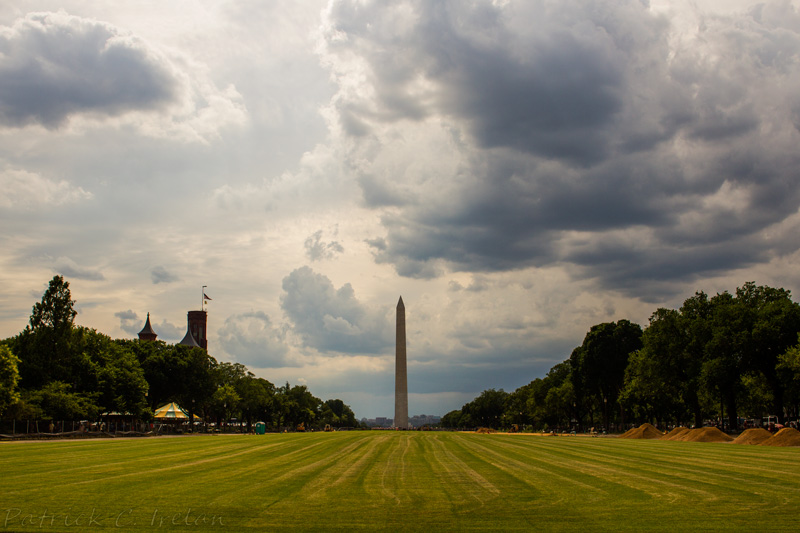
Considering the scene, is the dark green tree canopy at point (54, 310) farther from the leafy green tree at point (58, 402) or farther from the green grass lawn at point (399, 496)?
the green grass lawn at point (399, 496)

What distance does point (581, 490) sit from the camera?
1792cm

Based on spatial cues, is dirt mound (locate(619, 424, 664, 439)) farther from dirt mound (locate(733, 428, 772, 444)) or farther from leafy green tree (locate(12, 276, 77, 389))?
leafy green tree (locate(12, 276, 77, 389))

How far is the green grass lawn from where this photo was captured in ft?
43.5

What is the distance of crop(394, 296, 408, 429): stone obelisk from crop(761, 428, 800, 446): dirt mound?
71.4 meters

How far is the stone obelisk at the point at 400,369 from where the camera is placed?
111 metres

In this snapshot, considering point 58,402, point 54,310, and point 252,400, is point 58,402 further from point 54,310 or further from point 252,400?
point 252,400

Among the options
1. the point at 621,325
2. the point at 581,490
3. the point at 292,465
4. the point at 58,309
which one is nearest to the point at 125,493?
the point at 292,465

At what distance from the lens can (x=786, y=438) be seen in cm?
4222

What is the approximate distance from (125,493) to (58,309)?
63.4 metres

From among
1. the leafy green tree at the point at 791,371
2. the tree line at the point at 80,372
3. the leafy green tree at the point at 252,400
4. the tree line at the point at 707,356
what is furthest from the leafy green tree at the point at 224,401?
the leafy green tree at the point at 791,371

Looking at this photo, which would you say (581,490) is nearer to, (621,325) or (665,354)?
(665,354)

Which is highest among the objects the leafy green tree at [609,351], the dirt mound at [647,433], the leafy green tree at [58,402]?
the leafy green tree at [609,351]

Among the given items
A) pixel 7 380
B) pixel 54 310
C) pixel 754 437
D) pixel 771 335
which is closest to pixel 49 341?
pixel 54 310

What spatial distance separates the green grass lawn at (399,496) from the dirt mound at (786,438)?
18.0 m
